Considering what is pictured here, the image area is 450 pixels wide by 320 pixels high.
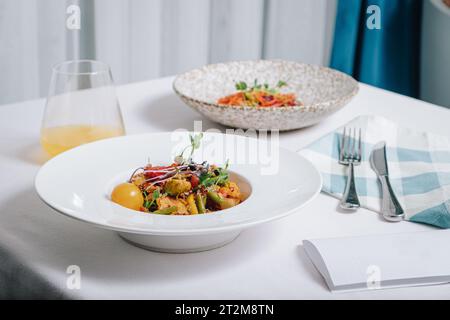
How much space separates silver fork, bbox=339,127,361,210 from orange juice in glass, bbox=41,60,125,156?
1.28ft

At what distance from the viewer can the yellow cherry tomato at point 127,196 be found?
85 centimetres

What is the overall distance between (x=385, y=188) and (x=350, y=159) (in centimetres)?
13

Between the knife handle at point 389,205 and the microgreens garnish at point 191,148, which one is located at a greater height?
the microgreens garnish at point 191,148

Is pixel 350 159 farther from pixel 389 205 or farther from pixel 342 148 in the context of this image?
pixel 389 205

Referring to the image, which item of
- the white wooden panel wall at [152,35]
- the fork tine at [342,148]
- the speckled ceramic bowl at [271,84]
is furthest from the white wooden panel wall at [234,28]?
the fork tine at [342,148]

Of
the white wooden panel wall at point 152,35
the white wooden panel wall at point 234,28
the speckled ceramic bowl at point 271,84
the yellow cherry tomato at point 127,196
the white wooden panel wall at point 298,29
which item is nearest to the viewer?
the yellow cherry tomato at point 127,196

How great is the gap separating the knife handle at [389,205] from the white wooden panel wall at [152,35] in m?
1.52

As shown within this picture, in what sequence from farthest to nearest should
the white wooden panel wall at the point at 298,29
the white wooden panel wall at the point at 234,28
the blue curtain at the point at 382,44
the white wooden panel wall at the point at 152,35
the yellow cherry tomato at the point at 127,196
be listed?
the white wooden panel wall at the point at 298,29 → the blue curtain at the point at 382,44 → the white wooden panel wall at the point at 234,28 → the white wooden panel wall at the point at 152,35 → the yellow cherry tomato at the point at 127,196

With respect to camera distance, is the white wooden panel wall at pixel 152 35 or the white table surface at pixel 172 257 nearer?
the white table surface at pixel 172 257

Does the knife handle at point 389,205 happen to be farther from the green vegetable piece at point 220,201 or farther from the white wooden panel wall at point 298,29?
the white wooden panel wall at point 298,29

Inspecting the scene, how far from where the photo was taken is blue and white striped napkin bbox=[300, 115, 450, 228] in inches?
37.6

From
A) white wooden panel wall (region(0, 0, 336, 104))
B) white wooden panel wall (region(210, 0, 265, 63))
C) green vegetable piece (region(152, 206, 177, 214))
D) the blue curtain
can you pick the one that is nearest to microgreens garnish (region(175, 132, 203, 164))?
green vegetable piece (region(152, 206, 177, 214))

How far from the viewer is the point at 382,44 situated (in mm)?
2953
